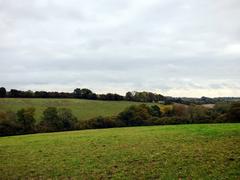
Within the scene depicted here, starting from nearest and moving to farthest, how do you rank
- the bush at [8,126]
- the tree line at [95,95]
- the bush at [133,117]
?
the bush at [8,126], the bush at [133,117], the tree line at [95,95]

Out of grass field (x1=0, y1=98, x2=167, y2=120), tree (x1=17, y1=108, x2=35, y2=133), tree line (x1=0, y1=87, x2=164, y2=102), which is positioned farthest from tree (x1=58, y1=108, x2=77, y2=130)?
tree line (x1=0, y1=87, x2=164, y2=102)

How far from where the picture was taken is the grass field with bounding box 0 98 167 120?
97938 mm

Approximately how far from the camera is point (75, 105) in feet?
357

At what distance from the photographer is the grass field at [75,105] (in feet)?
321

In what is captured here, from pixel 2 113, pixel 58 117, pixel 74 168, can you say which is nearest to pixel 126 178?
pixel 74 168

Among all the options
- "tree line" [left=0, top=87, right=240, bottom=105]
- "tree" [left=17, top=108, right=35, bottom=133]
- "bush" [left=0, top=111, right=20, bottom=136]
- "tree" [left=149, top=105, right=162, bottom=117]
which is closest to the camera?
"bush" [left=0, top=111, right=20, bottom=136]

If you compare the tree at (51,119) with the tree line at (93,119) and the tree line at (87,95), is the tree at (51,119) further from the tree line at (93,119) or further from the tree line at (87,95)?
the tree line at (87,95)

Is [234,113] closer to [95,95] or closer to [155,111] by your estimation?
[155,111]

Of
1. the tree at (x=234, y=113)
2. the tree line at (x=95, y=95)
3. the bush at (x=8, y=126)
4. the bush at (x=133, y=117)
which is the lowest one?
the bush at (x=8, y=126)

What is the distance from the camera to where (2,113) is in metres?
77.8

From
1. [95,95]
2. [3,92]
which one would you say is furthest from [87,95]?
[3,92]

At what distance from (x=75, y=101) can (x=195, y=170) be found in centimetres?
10374

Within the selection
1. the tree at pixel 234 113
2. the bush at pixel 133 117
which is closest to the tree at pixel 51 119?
the bush at pixel 133 117

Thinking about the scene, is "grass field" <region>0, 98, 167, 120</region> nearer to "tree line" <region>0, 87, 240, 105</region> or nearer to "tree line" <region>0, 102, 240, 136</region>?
"tree line" <region>0, 87, 240, 105</region>
